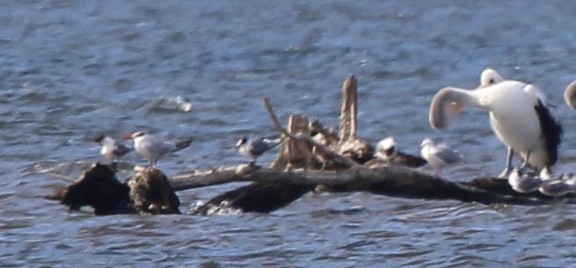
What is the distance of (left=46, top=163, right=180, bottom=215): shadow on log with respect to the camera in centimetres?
1185

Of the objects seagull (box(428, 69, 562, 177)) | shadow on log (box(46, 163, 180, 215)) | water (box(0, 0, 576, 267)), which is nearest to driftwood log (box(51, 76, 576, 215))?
shadow on log (box(46, 163, 180, 215))

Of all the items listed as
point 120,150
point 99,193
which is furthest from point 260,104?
point 99,193

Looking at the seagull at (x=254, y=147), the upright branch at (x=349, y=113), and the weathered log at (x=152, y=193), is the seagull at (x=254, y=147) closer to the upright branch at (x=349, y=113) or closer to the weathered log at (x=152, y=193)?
the upright branch at (x=349, y=113)

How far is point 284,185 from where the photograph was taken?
11844 millimetres

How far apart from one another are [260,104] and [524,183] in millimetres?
6218

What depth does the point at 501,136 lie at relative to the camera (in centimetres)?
1372

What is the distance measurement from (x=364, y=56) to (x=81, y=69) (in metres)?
3.23

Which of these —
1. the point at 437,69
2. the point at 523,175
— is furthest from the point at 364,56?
the point at 523,175

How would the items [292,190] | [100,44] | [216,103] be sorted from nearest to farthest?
[292,190], [216,103], [100,44]

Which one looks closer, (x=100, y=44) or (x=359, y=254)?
(x=359, y=254)

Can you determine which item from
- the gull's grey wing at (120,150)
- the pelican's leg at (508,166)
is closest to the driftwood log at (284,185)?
the pelican's leg at (508,166)

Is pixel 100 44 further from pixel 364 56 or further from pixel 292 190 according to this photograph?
pixel 292 190

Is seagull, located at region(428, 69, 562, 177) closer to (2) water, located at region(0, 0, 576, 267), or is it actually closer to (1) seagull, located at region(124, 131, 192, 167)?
(2) water, located at region(0, 0, 576, 267)

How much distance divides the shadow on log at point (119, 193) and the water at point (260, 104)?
0.11 meters
